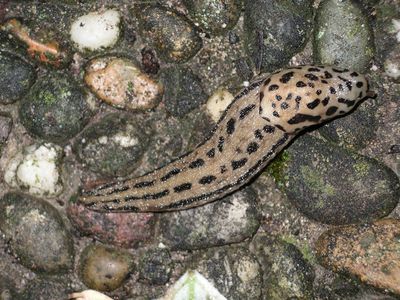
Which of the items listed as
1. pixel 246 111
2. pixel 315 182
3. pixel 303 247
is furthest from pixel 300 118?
pixel 303 247

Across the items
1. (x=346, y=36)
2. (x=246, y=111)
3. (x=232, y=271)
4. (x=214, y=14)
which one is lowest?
(x=232, y=271)

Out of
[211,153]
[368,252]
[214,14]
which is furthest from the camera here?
[214,14]

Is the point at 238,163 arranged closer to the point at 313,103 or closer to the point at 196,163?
the point at 196,163

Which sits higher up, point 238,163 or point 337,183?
point 238,163

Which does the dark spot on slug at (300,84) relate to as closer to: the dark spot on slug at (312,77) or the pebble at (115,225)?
the dark spot on slug at (312,77)

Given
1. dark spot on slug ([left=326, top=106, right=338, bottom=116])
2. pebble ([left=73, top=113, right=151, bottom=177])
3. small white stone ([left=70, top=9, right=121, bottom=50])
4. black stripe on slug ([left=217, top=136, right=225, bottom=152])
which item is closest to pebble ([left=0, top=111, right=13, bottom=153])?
pebble ([left=73, top=113, right=151, bottom=177])

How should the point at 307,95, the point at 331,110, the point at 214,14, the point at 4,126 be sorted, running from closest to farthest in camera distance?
the point at 307,95
the point at 331,110
the point at 214,14
the point at 4,126

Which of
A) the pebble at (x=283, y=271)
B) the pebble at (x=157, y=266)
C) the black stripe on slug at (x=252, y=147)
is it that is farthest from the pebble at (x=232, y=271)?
the black stripe on slug at (x=252, y=147)
